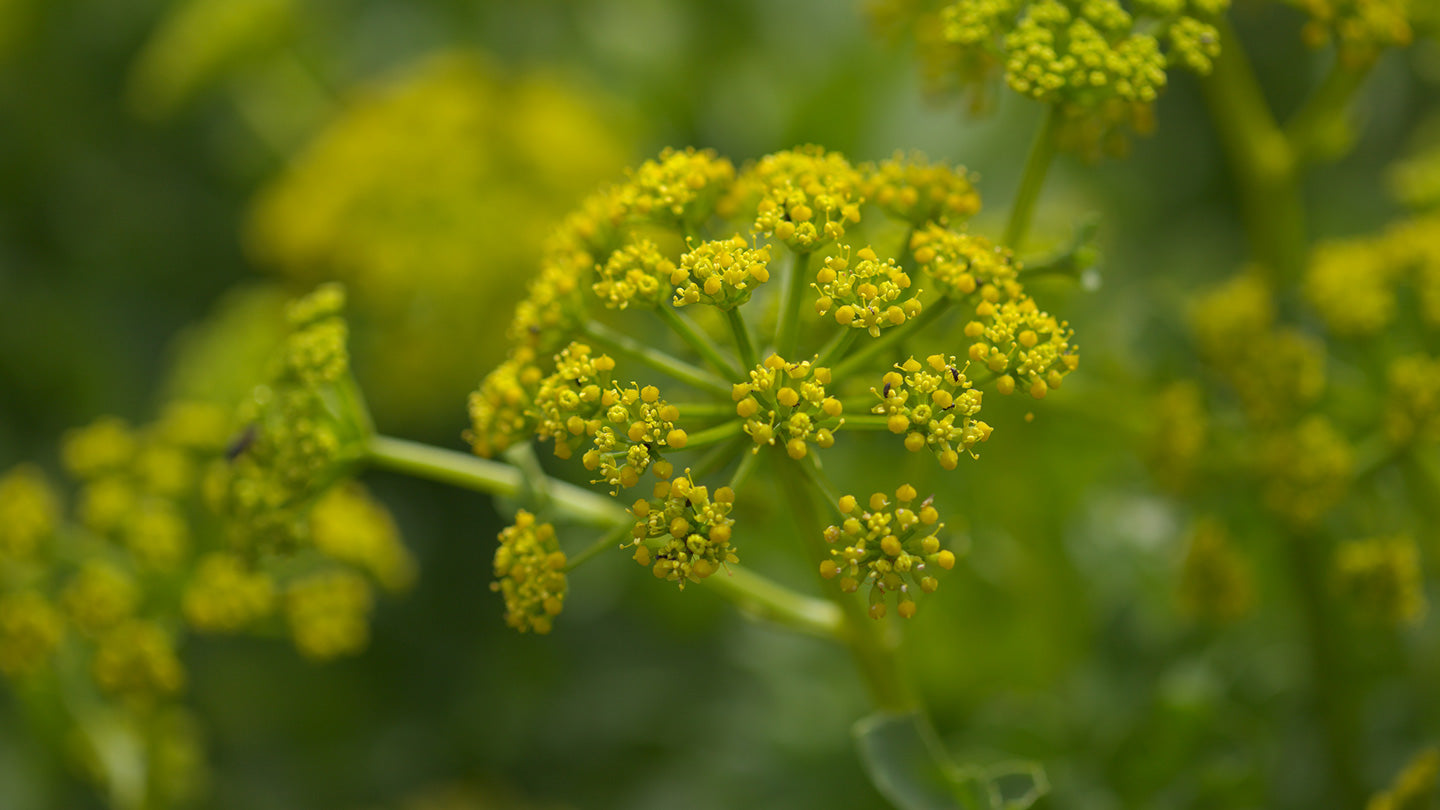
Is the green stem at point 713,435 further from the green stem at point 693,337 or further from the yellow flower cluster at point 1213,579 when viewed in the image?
the yellow flower cluster at point 1213,579

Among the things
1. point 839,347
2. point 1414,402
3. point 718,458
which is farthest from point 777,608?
point 1414,402

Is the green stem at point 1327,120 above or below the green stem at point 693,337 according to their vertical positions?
above

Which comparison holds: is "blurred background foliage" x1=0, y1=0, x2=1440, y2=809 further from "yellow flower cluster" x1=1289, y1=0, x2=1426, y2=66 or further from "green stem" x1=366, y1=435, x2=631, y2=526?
"green stem" x1=366, y1=435, x2=631, y2=526

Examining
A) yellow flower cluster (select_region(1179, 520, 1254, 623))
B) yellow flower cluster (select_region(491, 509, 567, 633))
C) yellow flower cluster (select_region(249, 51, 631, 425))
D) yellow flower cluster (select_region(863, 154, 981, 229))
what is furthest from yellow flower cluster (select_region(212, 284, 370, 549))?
yellow flower cluster (select_region(1179, 520, 1254, 623))

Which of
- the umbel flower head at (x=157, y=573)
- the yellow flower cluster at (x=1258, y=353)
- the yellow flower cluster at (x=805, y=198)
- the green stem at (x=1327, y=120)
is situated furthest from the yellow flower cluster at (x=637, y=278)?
the green stem at (x=1327, y=120)

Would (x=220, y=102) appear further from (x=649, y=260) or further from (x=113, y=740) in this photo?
(x=649, y=260)

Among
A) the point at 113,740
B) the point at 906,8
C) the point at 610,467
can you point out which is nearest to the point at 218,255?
the point at 113,740

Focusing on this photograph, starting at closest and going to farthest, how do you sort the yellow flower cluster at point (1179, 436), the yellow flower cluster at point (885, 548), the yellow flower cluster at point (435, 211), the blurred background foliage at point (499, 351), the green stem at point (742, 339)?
1. the yellow flower cluster at point (885, 548)
2. the green stem at point (742, 339)
3. the yellow flower cluster at point (1179, 436)
4. the blurred background foliage at point (499, 351)
5. the yellow flower cluster at point (435, 211)

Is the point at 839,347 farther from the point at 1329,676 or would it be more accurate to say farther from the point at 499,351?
the point at 499,351
